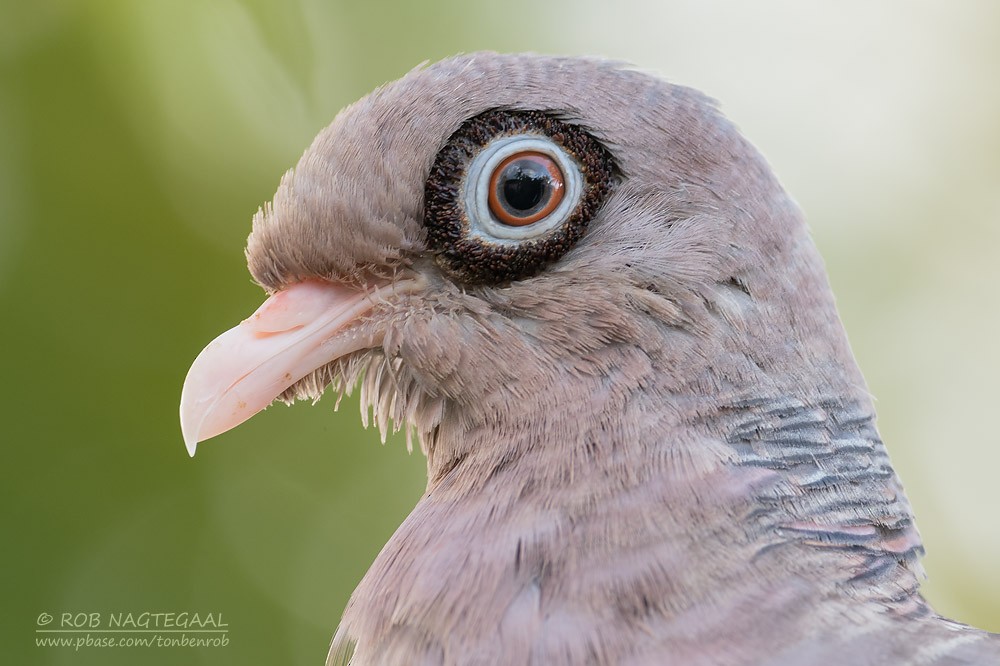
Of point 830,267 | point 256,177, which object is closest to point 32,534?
point 256,177

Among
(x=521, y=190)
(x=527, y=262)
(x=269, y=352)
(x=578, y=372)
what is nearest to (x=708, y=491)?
(x=578, y=372)

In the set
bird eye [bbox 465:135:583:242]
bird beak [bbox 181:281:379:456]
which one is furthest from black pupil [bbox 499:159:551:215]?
bird beak [bbox 181:281:379:456]

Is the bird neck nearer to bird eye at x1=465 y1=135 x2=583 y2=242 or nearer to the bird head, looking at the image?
the bird head

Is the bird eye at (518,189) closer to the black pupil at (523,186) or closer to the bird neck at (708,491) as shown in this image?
the black pupil at (523,186)

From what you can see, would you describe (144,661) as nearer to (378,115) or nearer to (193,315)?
(193,315)

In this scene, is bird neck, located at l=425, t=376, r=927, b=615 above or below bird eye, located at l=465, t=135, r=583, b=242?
below

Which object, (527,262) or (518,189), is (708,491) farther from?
(518,189)
